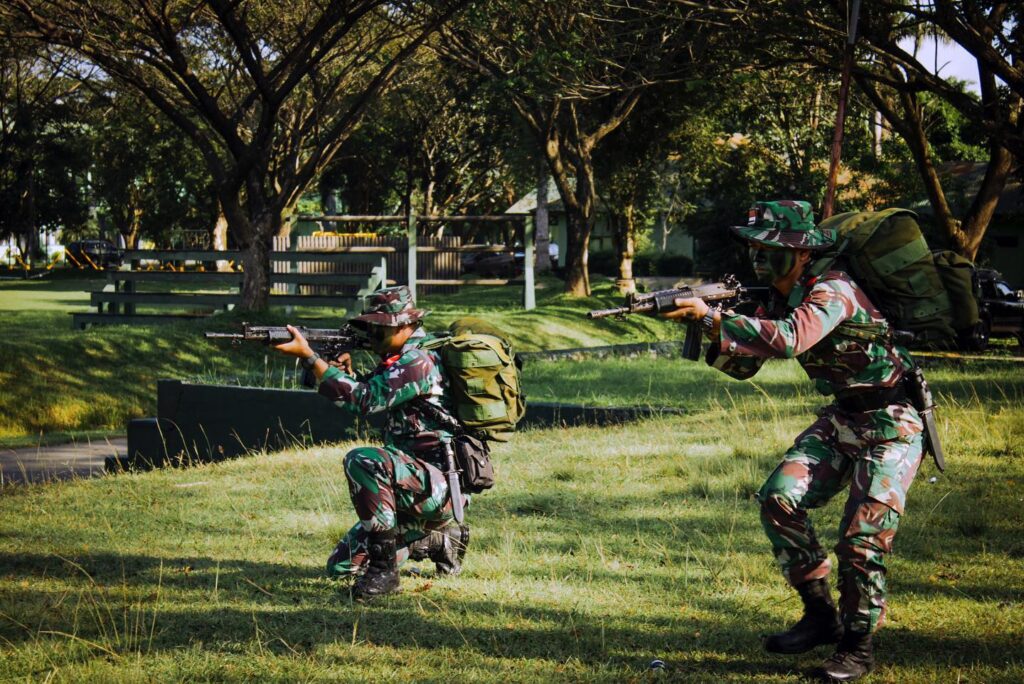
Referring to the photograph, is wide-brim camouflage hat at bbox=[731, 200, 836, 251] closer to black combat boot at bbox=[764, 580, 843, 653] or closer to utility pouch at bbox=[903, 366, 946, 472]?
utility pouch at bbox=[903, 366, 946, 472]

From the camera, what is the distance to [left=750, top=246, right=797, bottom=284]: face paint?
201 inches

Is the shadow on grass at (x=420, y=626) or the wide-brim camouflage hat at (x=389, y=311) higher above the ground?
the wide-brim camouflage hat at (x=389, y=311)

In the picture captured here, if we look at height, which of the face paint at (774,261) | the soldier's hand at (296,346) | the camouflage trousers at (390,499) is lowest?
the camouflage trousers at (390,499)

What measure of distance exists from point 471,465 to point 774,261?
6.70ft

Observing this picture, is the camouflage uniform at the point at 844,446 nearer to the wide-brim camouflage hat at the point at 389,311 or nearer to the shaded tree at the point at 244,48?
the wide-brim camouflage hat at the point at 389,311

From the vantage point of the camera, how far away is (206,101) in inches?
765

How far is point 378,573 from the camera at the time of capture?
6.22 m

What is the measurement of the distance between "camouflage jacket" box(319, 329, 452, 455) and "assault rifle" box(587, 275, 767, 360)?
132cm

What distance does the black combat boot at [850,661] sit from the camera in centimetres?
485

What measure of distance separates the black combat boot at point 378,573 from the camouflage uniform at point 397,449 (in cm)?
8

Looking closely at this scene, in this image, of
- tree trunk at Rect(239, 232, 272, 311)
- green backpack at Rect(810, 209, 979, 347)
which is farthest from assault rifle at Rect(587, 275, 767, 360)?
tree trunk at Rect(239, 232, 272, 311)

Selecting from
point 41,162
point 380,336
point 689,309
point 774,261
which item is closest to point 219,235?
point 41,162

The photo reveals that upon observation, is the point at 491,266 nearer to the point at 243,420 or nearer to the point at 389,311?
the point at 243,420

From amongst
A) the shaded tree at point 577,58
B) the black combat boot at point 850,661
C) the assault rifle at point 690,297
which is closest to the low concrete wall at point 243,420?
the shaded tree at point 577,58
